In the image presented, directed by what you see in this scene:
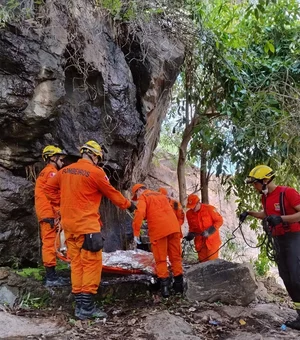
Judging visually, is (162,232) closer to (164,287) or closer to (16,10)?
(164,287)

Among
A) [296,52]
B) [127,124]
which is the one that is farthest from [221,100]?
[127,124]

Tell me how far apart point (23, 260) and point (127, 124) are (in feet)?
8.57

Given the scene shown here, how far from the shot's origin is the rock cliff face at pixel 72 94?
5.09 meters

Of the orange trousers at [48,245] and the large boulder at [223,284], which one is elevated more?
the orange trousers at [48,245]

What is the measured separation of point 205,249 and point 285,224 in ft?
7.63

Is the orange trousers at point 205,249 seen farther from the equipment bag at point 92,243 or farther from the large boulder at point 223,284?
the equipment bag at point 92,243

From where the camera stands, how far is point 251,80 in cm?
670

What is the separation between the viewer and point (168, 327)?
3.83 metres

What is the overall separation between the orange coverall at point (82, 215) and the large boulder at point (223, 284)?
50.3 inches

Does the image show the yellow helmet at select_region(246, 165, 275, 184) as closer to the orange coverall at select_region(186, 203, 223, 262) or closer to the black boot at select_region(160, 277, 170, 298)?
the black boot at select_region(160, 277, 170, 298)

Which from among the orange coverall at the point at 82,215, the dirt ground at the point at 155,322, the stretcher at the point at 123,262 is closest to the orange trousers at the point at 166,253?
the stretcher at the point at 123,262

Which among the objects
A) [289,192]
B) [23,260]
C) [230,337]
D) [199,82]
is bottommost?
[230,337]

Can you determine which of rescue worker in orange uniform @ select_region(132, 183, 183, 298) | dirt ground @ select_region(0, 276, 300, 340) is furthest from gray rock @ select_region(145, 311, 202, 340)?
rescue worker in orange uniform @ select_region(132, 183, 183, 298)

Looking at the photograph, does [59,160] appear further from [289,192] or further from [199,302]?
[289,192]
